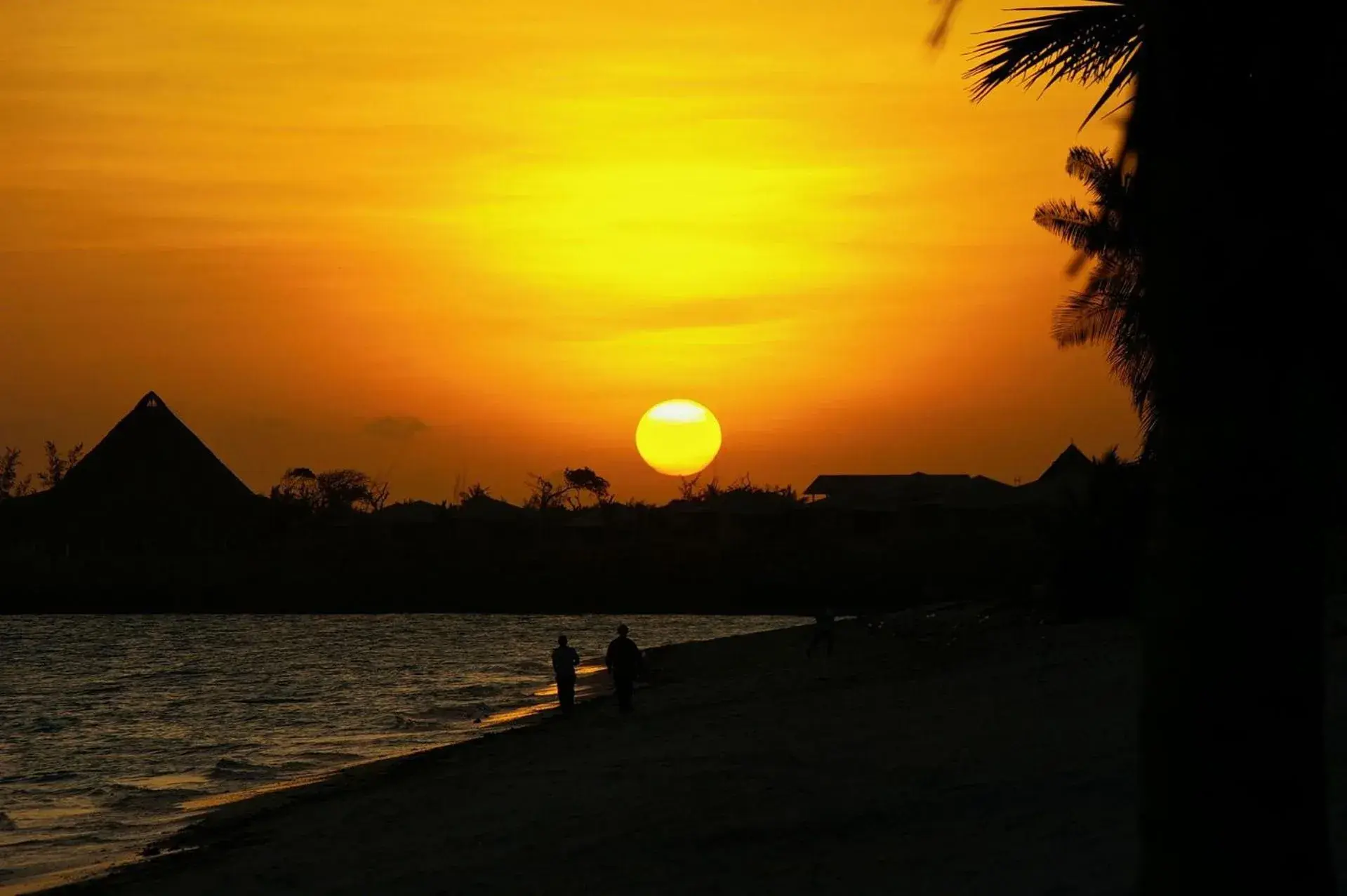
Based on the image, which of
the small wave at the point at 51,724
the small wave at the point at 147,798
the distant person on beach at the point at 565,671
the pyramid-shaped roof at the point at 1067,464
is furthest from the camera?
the pyramid-shaped roof at the point at 1067,464

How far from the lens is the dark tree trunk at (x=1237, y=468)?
462 centimetres

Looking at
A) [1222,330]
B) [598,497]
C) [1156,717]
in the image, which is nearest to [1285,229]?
[1222,330]

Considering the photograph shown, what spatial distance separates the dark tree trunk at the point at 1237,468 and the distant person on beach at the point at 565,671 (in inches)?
701

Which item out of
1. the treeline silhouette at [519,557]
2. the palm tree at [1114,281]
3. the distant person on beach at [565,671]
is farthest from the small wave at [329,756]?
the treeline silhouette at [519,557]

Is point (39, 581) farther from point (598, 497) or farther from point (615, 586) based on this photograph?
point (598, 497)

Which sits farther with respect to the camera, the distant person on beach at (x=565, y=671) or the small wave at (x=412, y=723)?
the small wave at (x=412, y=723)

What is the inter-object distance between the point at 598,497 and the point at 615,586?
71364 millimetres

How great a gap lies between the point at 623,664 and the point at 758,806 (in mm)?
10051

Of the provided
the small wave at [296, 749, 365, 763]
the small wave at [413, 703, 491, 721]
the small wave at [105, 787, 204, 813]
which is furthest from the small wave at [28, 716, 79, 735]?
the small wave at [105, 787, 204, 813]

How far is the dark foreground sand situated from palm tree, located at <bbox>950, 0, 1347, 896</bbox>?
2.82 meters

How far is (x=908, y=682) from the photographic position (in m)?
22.1

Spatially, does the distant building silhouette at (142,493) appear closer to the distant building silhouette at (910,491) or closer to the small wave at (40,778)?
the distant building silhouette at (910,491)

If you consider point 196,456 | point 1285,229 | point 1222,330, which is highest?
point 196,456

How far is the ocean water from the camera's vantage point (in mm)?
18109
